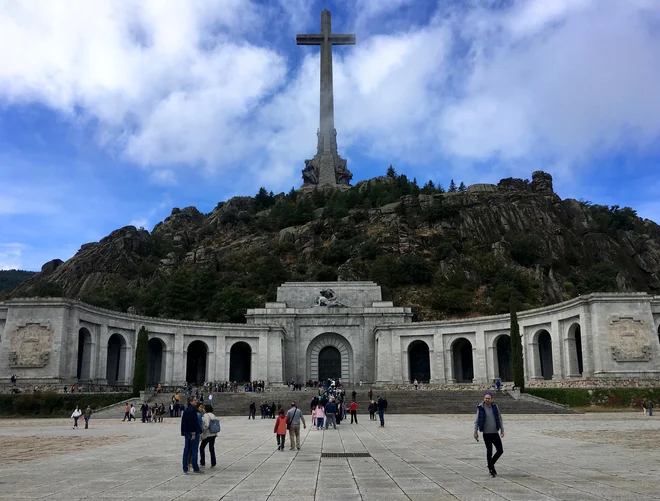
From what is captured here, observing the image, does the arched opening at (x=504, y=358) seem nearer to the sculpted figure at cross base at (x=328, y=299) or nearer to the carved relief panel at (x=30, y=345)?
the sculpted figure at cross base at (x=328, y=299)

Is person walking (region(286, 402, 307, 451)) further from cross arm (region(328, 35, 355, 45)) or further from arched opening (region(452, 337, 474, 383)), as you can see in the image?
cross arm (region(328, 35, 355, 45))

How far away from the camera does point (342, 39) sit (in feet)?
330

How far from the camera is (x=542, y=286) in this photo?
73312mm

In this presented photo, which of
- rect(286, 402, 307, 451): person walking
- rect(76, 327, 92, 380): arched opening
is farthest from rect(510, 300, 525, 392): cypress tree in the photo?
rect(76, 327, 92, 380): arched opening

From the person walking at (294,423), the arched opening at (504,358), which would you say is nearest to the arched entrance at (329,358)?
the arched opening at (504,358)

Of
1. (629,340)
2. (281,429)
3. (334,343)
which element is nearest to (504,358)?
(629,340)

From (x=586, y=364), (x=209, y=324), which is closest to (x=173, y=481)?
(x=586, y=364)

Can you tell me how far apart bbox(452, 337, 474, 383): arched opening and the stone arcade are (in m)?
0.10

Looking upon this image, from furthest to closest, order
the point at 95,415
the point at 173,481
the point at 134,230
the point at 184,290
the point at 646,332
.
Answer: the point at 134,230 < the point at 184,290 < the point at 646,332 < the point at 95,415 < the point at 173,481

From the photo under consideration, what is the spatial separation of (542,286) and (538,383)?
34.0 meters

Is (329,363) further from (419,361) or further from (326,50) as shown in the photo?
(326,50)

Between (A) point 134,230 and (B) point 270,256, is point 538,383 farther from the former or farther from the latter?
(A) point 134,230

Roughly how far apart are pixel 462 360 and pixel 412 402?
17.1m

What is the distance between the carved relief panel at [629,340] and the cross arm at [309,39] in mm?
76425
